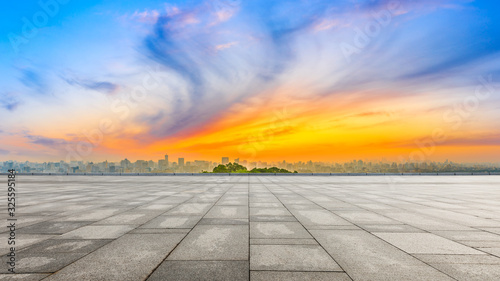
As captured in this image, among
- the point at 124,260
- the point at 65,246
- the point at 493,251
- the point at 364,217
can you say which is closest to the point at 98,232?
the point at 65,246

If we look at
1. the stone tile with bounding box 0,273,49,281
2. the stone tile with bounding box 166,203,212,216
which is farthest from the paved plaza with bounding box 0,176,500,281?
the stone tile with bounding box 166,203,212,216

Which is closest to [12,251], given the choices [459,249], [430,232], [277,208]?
[277,208]

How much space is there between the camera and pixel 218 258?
5.18m

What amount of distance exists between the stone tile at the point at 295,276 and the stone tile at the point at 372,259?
28 centimetres

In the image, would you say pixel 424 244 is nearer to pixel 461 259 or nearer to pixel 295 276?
pixel 461 259

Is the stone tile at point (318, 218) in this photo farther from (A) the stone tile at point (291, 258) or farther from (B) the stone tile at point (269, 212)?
(A) the stone tile at point (291, 258)

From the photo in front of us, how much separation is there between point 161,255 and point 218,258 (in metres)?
1.25

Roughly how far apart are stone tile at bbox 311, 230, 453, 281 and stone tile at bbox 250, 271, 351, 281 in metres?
0.28

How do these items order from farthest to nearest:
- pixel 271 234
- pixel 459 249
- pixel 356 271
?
pixel 271 234, pixel 459 249, pixel 356 271

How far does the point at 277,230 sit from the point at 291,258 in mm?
2250

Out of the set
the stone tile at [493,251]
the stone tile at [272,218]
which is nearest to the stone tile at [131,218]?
the stone tile at [272,218]

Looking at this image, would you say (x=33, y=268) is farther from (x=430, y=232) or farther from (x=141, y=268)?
(x=430, y=232)

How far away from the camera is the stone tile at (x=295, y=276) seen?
13.8 ft

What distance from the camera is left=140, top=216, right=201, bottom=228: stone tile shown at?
7.95 m
